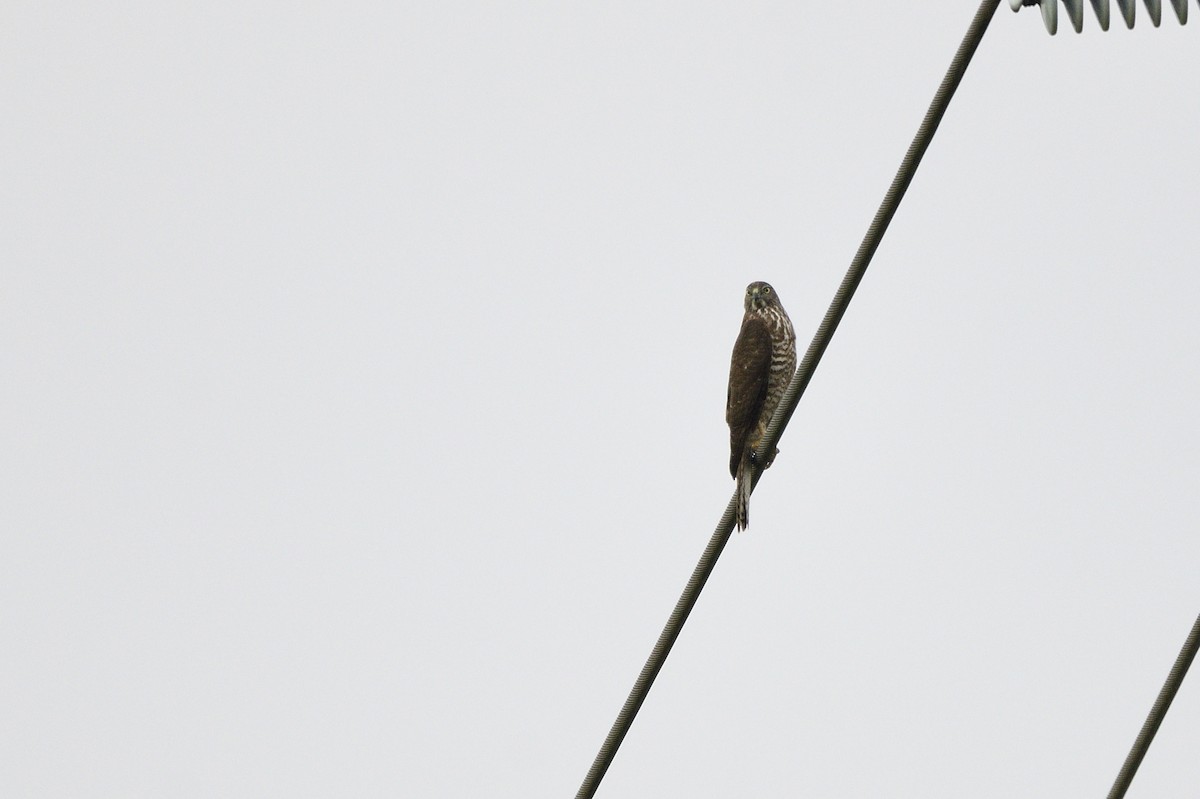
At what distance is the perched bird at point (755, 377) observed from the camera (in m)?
8.27

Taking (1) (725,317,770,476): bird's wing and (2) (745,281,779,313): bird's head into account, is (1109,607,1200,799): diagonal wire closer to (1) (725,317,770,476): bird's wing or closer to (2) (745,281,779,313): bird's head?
(1) (725,317,770,476): bird's wing

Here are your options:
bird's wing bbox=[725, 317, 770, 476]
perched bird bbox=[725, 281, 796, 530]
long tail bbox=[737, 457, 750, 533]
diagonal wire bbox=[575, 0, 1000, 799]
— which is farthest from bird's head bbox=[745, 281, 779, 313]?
diagonal wire bbox=[575, 0, 1000, 799]

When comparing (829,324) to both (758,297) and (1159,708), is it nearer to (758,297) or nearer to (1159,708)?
(1159,708)

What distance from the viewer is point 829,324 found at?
4.52 m

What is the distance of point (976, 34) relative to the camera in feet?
14.6

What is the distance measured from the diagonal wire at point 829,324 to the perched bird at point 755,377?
3466 millimetres

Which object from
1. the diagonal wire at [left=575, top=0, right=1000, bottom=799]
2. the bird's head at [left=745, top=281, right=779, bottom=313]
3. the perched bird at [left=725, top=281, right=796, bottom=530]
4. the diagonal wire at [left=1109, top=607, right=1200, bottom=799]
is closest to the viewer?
the diagonal wire at [left=575, top=0, right=1000, bottom=799]

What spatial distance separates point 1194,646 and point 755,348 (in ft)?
13.4

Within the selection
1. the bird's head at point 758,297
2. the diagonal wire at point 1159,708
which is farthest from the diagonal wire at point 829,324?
the bird's head at point 758,297

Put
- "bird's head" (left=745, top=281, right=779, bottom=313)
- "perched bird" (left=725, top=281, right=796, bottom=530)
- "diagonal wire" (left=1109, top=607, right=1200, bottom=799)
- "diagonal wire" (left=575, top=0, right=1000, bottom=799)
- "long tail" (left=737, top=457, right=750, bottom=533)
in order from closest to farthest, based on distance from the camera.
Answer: "diagonal wire" (left=575, top=0, right=1000, bottom=799), "diagonal wire" (left=1109, top=607, right=1200, bottom=799), "long tail" (left=737, top=457, right=750, bottom=533), "perched bird" (left=725, top=281, right=796, bottom=530), "bird's head" (left=745, top=281, right=779, bottom=313)

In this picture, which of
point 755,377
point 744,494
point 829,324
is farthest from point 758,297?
point 829,324

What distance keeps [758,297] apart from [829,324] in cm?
439

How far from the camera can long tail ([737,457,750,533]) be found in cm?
756

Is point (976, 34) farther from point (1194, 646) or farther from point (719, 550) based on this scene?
point (1194, 646)
